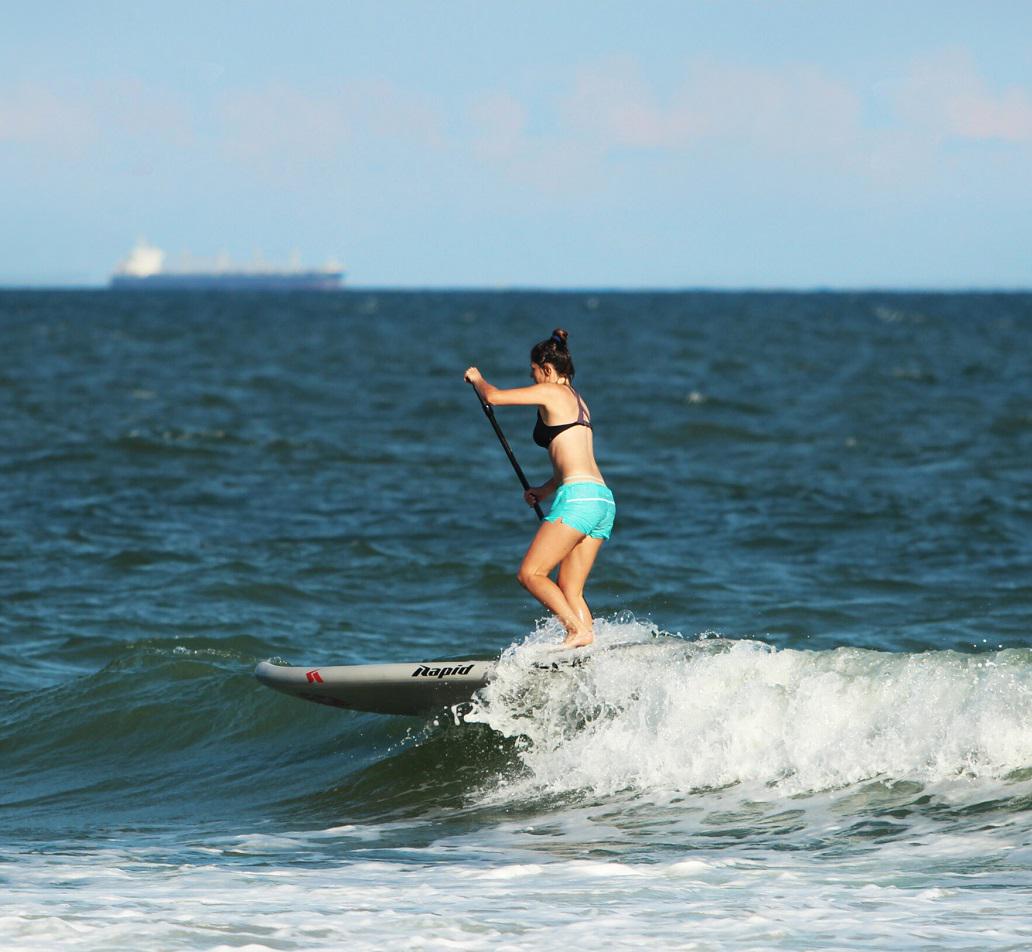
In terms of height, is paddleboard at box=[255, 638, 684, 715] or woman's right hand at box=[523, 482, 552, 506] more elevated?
woman's right hand at box=[523, 482, 552, 506]

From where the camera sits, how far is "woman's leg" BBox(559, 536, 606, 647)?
9.18 metres

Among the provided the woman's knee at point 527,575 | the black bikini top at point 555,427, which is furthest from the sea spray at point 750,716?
the black bikini top at point 555,427

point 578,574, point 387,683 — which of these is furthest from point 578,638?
point 387,683

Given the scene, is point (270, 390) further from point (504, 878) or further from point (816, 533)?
point (504, 878)

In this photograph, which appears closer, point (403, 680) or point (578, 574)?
point (578, 574)

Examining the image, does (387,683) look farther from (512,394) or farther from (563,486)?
(512,394)

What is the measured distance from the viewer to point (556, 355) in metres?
8.79

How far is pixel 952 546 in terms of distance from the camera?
17.5m

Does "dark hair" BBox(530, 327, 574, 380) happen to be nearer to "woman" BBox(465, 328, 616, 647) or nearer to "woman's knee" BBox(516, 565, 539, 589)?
"woman" BBox(465, 328, 616, 647)

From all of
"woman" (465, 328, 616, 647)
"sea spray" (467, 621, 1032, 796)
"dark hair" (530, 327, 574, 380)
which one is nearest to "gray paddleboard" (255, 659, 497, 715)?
"sea spray" (467, 621, 1032, 796)

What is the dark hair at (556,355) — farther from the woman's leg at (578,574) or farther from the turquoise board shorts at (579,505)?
the woman's leg at (578,574)

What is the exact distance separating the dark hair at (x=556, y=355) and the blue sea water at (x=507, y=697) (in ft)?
6.02

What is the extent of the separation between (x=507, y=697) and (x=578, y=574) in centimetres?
91

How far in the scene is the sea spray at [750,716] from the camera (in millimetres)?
8562
